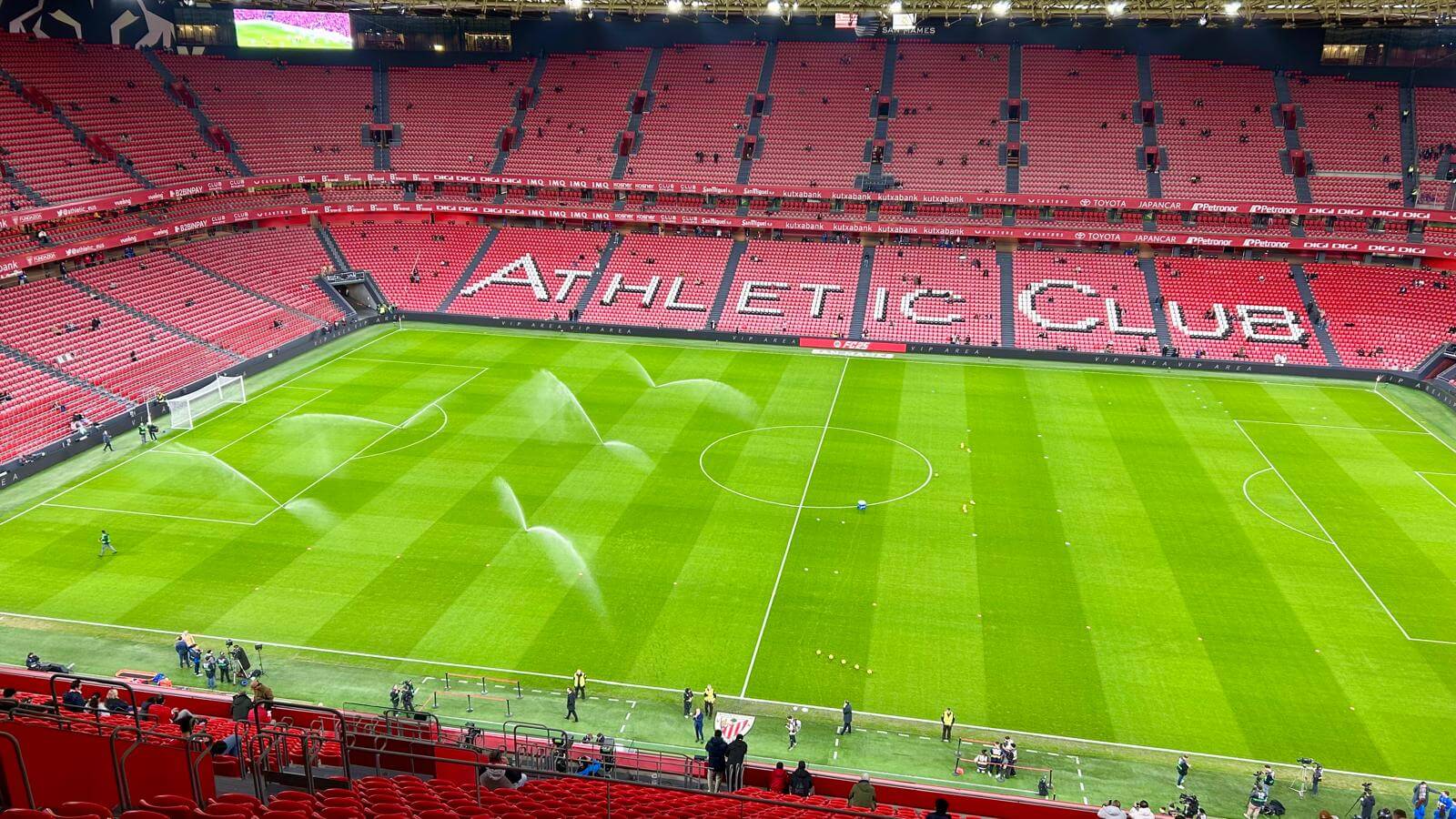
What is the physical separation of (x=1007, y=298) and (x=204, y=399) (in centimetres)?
5009

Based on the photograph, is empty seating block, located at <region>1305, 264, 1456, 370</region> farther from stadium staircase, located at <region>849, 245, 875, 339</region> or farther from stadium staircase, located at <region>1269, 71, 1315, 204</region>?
stadium staircase, located at <region>849, 245, 875, 339</region>

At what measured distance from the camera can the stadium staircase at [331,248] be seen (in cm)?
7012

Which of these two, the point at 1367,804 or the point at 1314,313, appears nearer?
the point at 1367,804

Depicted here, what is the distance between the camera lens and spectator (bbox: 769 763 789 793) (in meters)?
20.1

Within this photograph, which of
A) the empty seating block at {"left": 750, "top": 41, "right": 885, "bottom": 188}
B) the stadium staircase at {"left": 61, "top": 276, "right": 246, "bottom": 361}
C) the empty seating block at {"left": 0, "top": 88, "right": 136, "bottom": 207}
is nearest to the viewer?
the stadium staircase at {"left": 61, "top": 276, "right": 246, "bottom": 361}

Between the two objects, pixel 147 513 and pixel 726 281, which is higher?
pixel 726 281

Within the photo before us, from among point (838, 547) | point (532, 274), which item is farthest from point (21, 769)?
point (532, 274)

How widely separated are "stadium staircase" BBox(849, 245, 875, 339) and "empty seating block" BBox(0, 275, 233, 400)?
38937 millimetres

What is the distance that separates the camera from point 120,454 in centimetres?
4256

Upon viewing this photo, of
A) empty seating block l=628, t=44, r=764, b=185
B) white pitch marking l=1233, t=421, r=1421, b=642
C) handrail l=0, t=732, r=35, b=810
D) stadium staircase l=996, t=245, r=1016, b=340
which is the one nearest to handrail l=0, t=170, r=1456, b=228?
empty seating block l=628, t=44, r=764, b=185

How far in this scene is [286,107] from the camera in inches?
2985

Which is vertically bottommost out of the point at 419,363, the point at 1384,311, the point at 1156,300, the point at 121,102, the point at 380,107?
the point at 419,363

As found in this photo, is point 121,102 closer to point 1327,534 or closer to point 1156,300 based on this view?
point 1156,300

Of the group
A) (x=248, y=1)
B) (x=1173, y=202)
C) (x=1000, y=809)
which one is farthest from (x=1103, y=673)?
(x=248, y=1)
